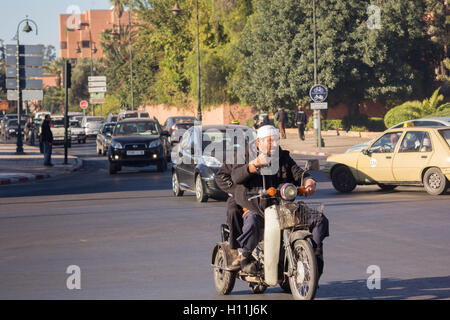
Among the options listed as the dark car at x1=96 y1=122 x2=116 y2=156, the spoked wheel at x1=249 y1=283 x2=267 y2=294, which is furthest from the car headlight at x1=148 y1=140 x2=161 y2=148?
the spoked wheel at x1=249 y1=283 x2=267 y2=294

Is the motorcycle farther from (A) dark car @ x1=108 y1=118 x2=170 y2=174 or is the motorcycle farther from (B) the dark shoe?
(A) dark car @ x1=108 y1=118 x2=170 y2=174

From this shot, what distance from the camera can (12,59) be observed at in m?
41.9

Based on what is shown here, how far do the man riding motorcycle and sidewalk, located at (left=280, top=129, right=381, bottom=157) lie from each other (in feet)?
93.6

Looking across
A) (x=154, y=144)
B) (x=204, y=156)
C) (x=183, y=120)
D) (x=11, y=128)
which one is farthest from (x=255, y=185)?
(x=11, y=128)

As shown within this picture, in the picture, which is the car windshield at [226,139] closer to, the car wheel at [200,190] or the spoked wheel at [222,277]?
the car wheel at [200,190]

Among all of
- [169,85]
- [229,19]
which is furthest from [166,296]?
[169,85]

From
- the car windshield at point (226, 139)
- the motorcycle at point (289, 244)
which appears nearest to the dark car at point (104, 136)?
the car windshield at point (226, 139)

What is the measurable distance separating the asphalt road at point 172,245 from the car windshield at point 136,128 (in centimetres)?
894

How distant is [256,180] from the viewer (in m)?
7.98

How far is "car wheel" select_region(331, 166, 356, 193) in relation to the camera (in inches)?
779

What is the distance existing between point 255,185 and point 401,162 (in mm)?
11277

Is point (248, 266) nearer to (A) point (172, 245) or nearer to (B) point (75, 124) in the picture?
(A) point (172, 245)

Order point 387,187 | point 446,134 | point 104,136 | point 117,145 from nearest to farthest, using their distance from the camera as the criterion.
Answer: point 446,134
point 387,187
point 117,145
point 104,136

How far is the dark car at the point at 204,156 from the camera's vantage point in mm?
18016
